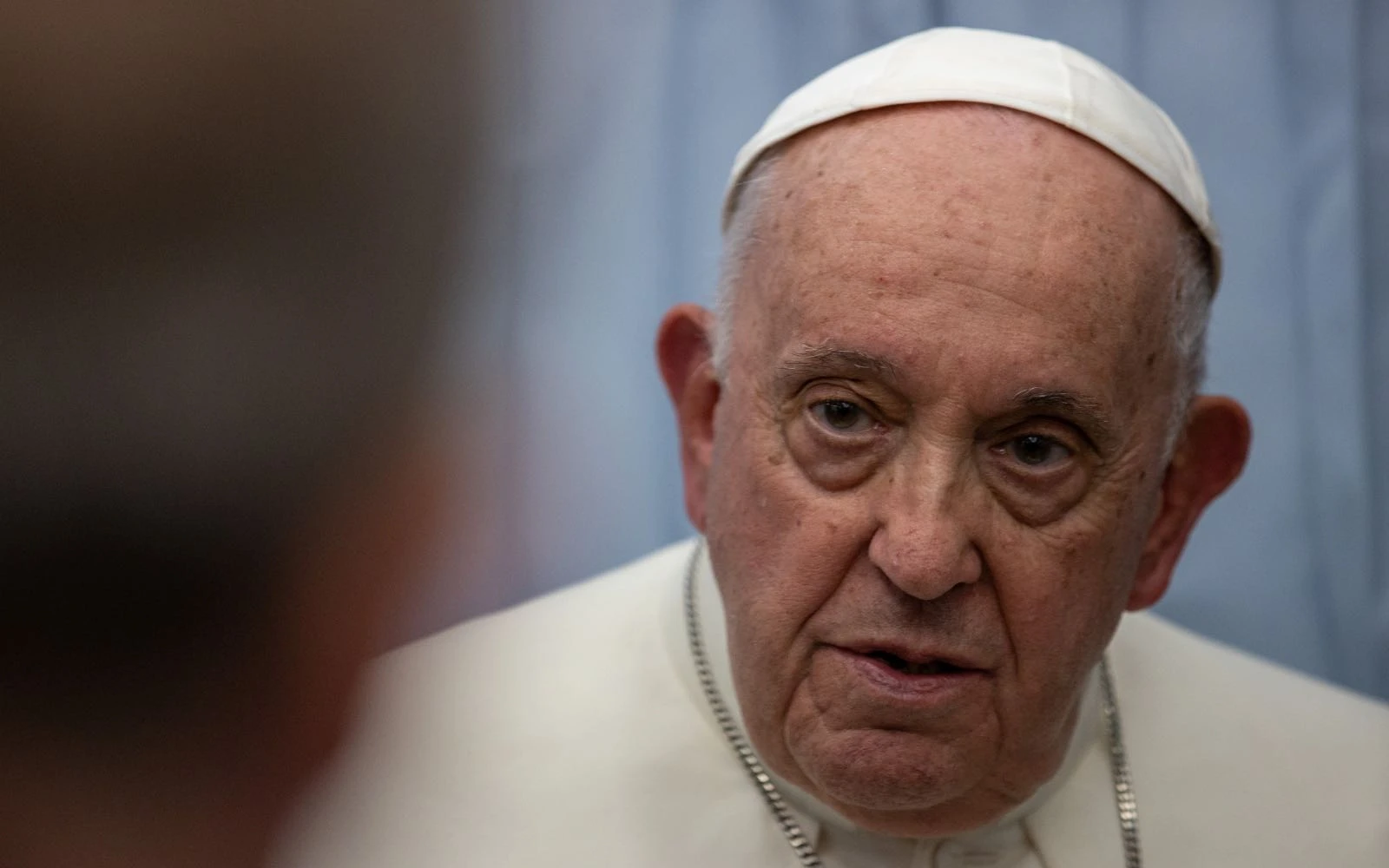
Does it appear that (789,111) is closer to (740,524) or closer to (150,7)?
(740,524)

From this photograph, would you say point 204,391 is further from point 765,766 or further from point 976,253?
point 765,766

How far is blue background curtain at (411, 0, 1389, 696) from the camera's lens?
3.34 m

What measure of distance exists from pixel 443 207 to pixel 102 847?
1.30ft

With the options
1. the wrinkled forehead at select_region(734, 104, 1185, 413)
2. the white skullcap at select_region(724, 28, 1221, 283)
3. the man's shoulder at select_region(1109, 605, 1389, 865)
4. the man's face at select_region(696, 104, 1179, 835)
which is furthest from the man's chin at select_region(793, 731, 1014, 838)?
the white skullcap at select_region(724, 28, 1221, 283)

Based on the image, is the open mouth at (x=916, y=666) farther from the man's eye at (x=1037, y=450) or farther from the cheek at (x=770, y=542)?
the man's eye at (x=1037, y=450)

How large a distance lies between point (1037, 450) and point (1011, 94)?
568 mm

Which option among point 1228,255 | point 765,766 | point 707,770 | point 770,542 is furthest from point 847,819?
point 1228,255

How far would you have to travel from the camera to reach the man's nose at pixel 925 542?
2.25 m

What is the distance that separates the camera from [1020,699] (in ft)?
7.97

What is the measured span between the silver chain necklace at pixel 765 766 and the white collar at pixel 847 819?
12 mm

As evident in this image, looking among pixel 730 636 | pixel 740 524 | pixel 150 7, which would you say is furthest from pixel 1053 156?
pixel 150 7

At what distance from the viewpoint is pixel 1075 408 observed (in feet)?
7.74

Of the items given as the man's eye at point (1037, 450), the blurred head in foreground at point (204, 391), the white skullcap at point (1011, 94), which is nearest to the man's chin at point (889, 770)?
the man's eye at point (1037, 450)

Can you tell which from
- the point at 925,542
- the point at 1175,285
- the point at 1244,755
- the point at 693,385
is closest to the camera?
the point at 925,542
